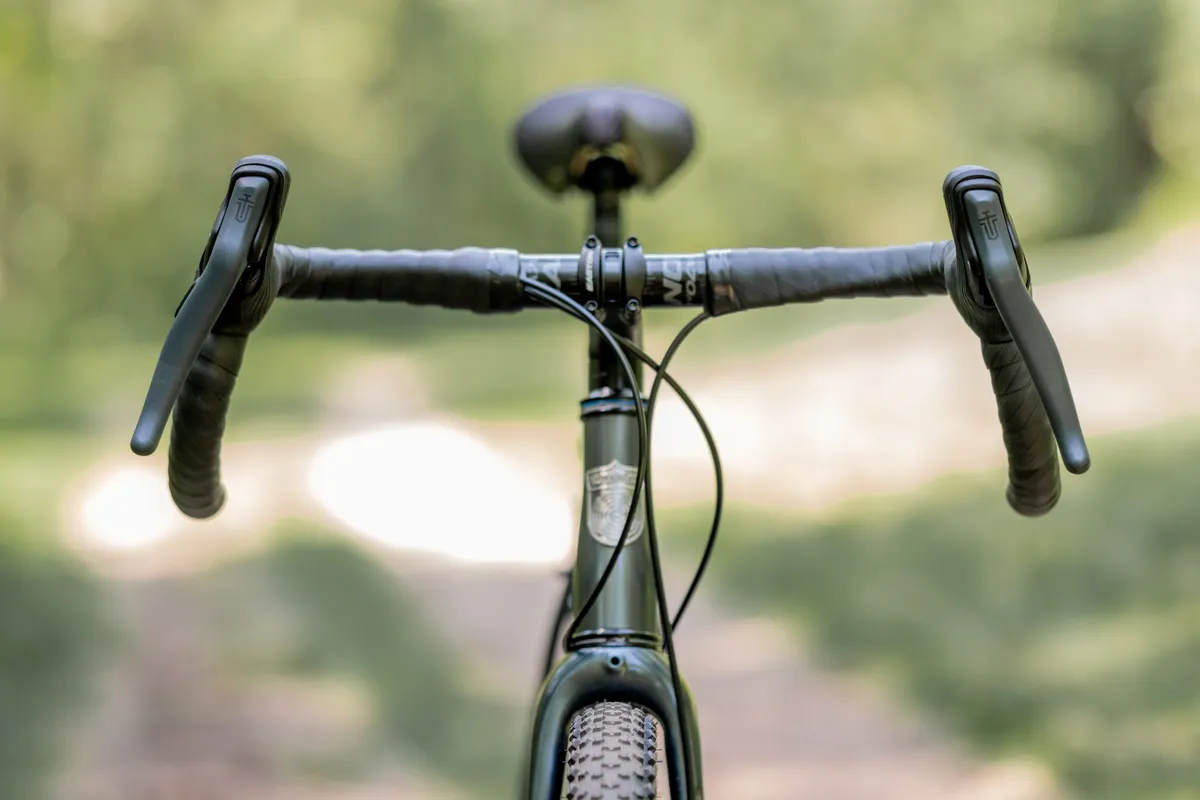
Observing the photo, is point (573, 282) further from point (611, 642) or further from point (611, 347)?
point (611, 642)

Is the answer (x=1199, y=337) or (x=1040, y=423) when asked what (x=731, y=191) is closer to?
(x=1199, y=337)

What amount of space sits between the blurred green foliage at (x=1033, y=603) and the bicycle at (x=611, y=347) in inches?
73.3

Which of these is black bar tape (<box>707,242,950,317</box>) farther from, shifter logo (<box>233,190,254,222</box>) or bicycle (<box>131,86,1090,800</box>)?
shifter logo (<box>233,190,254,222</box>)

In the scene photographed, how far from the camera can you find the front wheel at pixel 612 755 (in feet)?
2.42

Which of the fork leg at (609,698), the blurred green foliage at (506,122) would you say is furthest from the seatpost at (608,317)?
the blurred green foliage at (506,122)

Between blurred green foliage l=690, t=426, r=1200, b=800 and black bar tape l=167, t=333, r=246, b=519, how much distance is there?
201 centimetres

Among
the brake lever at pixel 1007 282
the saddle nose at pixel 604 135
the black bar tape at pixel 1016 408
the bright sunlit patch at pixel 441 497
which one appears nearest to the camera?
the brake lever at pixel 1007 282

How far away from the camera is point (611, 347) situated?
3.09 ft

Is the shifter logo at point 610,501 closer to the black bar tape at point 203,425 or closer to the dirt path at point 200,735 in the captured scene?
the black bar tape at point 203,425

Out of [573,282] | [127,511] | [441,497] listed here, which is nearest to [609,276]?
[573,282]

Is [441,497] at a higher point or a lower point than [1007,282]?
higher

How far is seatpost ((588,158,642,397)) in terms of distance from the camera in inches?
37.2

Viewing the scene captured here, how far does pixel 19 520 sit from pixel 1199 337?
3.44 meters

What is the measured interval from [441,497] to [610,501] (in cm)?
281
